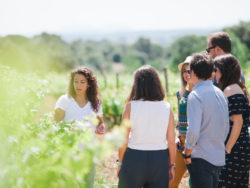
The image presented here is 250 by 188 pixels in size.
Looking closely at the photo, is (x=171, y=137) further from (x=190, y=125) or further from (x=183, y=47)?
(x=183, y=47)

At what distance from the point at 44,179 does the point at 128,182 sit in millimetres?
1124

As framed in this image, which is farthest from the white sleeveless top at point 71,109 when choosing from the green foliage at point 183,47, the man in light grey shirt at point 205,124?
the green foliage at point 183,47

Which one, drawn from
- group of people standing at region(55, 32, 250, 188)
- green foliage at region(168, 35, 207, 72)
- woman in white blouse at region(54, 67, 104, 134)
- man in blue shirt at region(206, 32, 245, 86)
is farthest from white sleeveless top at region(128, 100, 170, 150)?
green foliage at region(168, 35, 207, 72)

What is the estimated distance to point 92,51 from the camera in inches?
3132

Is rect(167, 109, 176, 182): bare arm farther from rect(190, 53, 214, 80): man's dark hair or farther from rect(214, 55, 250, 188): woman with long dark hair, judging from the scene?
rect(214, 55, 250, 188): woman with long dark hair

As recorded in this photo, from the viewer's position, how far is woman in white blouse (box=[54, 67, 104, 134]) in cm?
297

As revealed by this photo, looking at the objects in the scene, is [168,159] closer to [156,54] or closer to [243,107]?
[243,107]

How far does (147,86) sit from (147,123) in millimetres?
278

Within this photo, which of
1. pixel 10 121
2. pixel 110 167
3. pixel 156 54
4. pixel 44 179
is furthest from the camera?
pixel 156 54

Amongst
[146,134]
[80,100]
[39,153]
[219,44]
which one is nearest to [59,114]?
[80,100]

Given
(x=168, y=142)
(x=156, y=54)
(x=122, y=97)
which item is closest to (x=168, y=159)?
(x=168, y=142)

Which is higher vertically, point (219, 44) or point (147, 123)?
point (219, 44)

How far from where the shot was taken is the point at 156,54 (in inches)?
3659

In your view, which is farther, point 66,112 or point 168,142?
point 66,112
